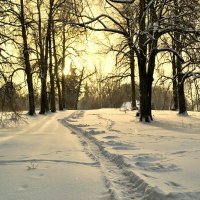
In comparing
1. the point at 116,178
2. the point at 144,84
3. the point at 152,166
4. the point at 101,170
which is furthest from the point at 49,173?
the point at 144,84

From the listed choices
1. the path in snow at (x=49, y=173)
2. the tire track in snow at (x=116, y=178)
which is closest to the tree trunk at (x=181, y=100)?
the path in snow at (x=49, y=173)

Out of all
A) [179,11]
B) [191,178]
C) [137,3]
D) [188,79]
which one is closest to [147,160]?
[191,178]

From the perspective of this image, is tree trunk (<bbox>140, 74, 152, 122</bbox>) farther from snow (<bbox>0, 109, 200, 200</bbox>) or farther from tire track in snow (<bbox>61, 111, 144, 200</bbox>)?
tire track in snow (<bbox>61, 111, 144, 200</bbox>)

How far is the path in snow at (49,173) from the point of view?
6.57 m

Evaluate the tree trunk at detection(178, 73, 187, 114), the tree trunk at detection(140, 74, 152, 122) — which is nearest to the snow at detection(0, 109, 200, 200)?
the tree trunk at detection(140, 74, 152, 122)

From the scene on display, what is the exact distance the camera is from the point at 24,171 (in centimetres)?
828

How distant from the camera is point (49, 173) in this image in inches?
320

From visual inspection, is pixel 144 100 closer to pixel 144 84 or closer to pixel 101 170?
pixel 144 84

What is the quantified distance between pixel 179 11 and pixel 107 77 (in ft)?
40.6

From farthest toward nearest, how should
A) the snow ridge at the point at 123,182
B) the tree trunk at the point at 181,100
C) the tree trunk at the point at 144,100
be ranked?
the tree trunk at the point at 181,100 < the tree trunk at the point at 144,100 < the snow ridge at the point at 123,182

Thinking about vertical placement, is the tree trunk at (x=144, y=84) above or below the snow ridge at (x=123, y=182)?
above

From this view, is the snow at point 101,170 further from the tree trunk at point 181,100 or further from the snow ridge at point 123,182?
the tree trunk at point 181,100

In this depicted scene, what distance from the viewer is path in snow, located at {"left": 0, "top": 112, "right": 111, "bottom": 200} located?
657 centimetres

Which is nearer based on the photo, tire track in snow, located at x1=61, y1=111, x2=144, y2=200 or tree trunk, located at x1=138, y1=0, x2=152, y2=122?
tire track in snow, located at x1=61, y1=111, x2=144, y2=200
